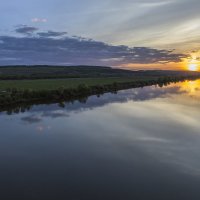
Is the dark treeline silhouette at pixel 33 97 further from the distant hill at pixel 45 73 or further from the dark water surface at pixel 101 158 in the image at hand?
the distant hill at pixel 45 73

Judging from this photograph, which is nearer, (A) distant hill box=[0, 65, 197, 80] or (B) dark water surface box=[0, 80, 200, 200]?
(B) dark water surface box=[0, 80, 200, 200]

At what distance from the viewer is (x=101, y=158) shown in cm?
1338

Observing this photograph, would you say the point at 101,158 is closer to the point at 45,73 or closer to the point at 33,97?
the point at 33,97

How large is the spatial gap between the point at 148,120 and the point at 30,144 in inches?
360

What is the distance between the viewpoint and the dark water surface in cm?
1003

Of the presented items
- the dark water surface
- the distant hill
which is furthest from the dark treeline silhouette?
the distant hill

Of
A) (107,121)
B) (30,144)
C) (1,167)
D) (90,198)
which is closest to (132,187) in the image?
(90,198)

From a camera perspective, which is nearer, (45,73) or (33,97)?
(33,97)

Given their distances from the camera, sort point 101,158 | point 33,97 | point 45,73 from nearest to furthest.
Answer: point 101,158
point 33,97
point 45,73

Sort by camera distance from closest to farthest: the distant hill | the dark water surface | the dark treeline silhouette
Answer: the dark water surface
the dark treeline silhouette
the distant hill

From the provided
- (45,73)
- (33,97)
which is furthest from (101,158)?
(45,73)

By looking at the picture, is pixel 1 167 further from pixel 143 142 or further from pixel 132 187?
pixel 143 142

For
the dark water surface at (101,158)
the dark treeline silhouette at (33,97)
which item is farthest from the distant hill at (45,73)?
the dark water surface at (101,158)

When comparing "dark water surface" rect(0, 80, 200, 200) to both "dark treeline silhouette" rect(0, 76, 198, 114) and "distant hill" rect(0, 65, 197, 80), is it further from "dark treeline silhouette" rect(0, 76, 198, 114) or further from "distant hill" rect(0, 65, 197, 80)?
"distant hill" rect(0, 65, 197, 80)
